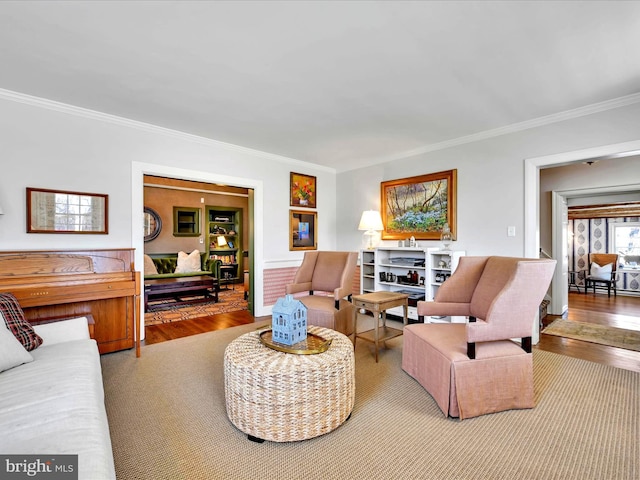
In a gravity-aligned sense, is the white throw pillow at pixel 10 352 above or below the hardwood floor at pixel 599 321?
above

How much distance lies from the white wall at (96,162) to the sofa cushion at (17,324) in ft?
3.57

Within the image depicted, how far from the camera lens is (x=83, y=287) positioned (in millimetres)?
2836

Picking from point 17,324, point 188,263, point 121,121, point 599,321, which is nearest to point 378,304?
point 17,324

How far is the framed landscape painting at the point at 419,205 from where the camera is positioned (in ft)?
14.0

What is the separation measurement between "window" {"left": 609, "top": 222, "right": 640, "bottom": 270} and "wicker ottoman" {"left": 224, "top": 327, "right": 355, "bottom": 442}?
8709mm

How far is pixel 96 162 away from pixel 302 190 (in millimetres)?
2879

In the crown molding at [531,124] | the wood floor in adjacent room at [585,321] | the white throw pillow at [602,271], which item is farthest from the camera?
the white throw pillow at [602,271]

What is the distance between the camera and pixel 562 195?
16.2 ft

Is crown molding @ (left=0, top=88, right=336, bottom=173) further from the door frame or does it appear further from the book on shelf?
the book on shelf

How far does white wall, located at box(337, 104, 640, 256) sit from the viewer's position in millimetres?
3135

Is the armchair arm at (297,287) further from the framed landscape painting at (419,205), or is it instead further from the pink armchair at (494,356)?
the pink armchair at (494,356)

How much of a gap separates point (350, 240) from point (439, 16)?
3912 millimetres

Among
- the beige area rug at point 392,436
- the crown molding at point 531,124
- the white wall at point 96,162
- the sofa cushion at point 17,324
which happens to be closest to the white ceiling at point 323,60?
the crown molding at point 531,124

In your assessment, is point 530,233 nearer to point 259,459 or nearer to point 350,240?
point 350,240
